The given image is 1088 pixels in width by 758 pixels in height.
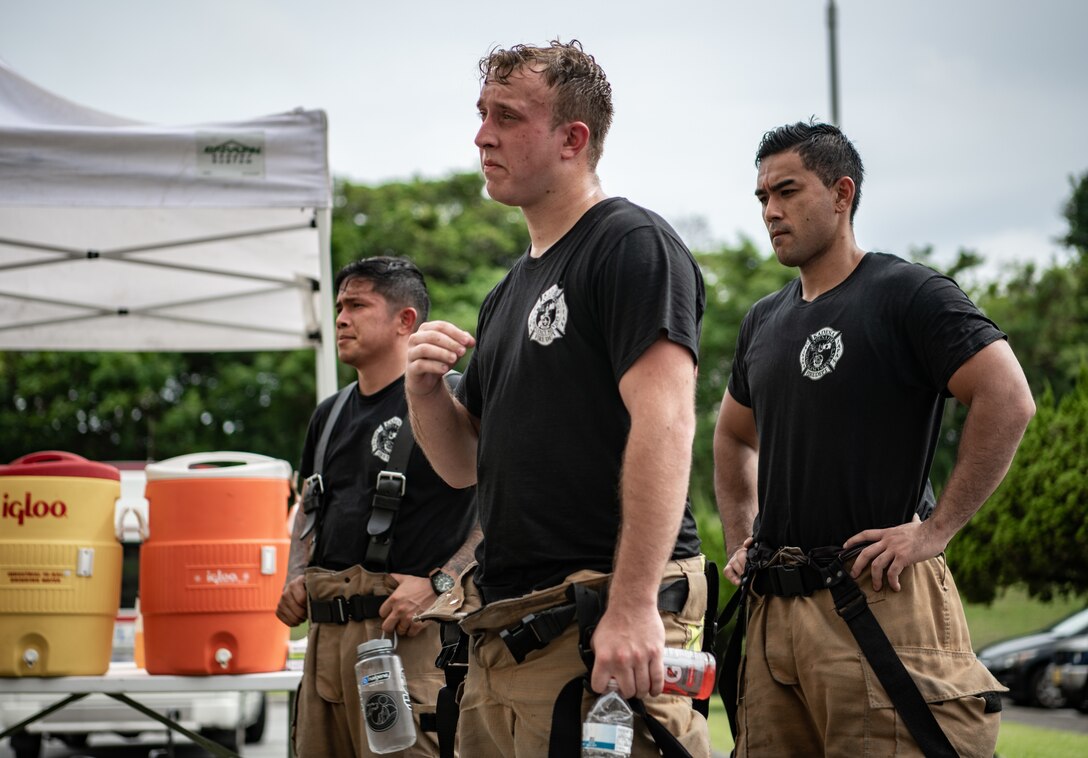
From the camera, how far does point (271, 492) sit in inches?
203

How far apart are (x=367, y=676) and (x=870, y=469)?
1.83 m

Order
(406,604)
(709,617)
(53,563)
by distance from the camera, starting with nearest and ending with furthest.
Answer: (709,617) → (406,604) → (53,563)

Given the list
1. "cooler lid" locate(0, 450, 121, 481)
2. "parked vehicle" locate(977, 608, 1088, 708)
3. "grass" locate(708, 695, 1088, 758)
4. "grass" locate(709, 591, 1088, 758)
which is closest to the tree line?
"grass" locate(709, 591, 1088, 758)

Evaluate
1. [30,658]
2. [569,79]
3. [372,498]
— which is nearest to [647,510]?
[569,79]

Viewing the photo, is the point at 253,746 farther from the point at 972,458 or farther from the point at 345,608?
the point at 972,458

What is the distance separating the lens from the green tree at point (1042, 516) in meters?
12.2

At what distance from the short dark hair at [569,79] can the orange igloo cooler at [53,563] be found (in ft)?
9.89

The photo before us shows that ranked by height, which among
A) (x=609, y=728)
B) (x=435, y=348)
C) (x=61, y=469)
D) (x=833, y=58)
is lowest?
(x=609, y=728)

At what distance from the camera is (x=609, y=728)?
241cm

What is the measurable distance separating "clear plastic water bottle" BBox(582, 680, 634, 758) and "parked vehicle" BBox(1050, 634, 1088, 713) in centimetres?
1155

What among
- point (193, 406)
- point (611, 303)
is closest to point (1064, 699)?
point (611, 303)

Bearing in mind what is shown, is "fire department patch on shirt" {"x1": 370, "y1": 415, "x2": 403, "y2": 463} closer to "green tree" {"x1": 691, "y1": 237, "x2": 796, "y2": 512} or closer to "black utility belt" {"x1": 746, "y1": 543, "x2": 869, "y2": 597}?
"black utility belt" {"x1": 746, "y1": 543, "x2": 869, "y2": 597}

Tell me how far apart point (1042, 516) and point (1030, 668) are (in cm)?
187

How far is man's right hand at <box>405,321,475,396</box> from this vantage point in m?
2.91
